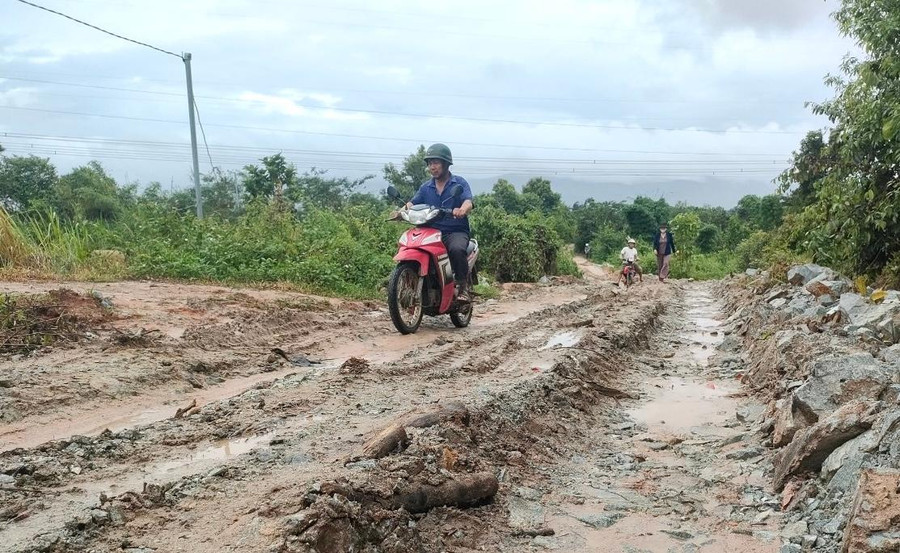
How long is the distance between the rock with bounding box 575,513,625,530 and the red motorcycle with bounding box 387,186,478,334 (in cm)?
480

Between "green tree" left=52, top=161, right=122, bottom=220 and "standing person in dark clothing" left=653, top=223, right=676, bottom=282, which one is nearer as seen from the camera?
"standing person in dark clothing" left=653, top=223, right=676, bottom=282

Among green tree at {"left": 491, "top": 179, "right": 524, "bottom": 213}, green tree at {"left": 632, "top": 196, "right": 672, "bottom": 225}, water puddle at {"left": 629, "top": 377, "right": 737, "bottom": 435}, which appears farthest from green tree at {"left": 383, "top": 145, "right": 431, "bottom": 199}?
water puddle at {"left": 629, "top": 377, "right": 737, "bottom": 435}

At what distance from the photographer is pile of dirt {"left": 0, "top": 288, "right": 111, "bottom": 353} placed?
5.95m

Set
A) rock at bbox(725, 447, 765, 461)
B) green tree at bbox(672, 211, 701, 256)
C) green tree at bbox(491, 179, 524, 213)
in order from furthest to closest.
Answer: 1. green tree at bbox(491, 179, 524, 213)
2. green tree at bbox(672, 211, 701, 256)
3. rock at bbox(725, 447, 765, 461)

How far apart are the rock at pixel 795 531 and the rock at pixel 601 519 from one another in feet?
2.32

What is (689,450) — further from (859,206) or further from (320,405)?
(859,206)

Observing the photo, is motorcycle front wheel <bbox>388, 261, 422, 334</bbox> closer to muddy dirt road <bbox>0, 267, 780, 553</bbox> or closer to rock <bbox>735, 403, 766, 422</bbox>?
muddy dirt road <bbox>0, 267, 780, 553</bbox>

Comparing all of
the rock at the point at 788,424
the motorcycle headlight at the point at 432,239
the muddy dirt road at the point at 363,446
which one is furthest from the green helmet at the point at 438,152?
the rock at the point at 788,424

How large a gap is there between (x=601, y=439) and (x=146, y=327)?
15.0ft

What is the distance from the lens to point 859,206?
9.48m

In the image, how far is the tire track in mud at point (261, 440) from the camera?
2.89m

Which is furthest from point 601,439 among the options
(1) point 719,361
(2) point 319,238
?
(2) point 319,238

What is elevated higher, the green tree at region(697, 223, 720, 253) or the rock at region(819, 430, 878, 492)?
the rock at region(819, 430, 878, 492)

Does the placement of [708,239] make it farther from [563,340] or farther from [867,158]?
[563,340]
